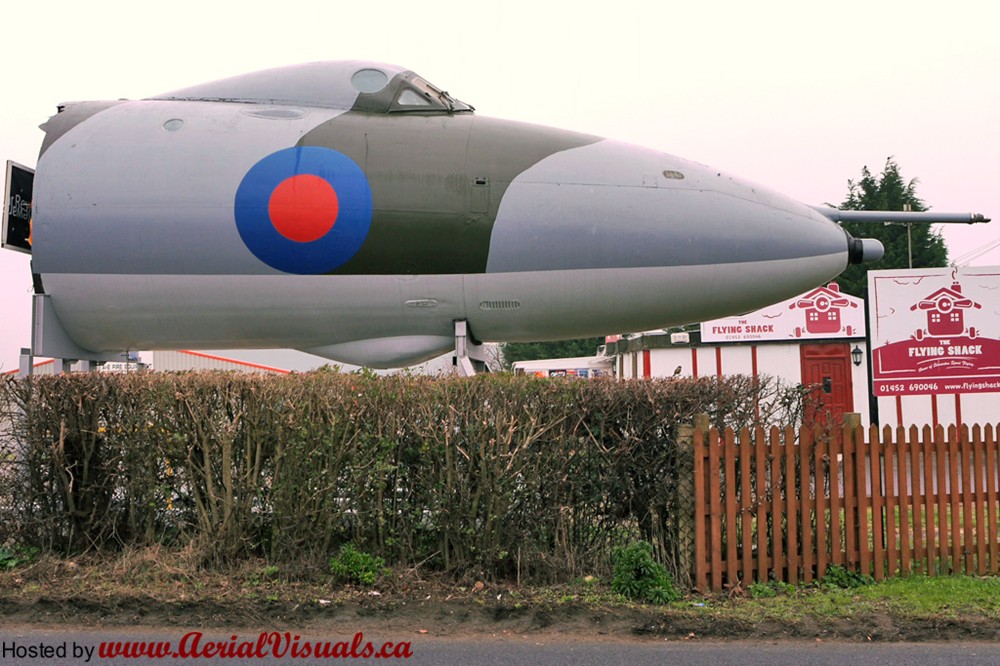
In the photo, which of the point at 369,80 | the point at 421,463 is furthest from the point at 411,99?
the point at 421,463

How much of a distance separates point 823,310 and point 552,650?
2319 cm

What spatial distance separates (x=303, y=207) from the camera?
7785 millimetres

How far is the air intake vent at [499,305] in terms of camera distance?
815cm

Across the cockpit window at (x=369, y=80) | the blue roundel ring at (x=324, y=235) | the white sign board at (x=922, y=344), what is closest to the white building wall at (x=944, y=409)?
the white sign board at (x=922, y=344)

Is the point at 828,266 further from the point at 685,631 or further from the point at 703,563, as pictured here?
the point at 685,631

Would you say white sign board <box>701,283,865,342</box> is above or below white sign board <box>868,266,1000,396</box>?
above

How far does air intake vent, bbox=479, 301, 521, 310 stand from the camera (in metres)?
8.15

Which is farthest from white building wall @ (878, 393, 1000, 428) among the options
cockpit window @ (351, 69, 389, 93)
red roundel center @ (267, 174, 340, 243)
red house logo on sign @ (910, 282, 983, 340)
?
red roundel center @ (267, 174, 340, 243)

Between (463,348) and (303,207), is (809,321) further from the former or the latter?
(303,207)

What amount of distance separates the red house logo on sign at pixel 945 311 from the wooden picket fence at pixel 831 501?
4130mm

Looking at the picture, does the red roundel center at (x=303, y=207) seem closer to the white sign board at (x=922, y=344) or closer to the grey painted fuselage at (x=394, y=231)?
the grey painted fuselage at (x=394, y=231)

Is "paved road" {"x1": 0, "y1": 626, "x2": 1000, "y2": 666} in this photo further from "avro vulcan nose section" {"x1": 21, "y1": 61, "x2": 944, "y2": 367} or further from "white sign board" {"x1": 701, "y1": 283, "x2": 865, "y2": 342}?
"white sign board" {"x1": 701, "y1": 283, "x2": 865, "y2": 342}

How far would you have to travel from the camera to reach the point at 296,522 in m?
7.10

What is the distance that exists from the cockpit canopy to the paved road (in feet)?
16.5
